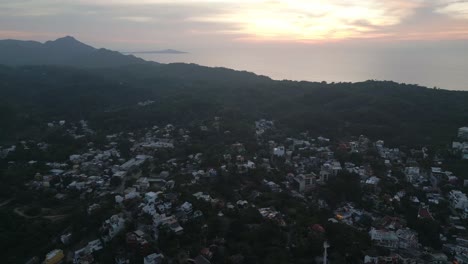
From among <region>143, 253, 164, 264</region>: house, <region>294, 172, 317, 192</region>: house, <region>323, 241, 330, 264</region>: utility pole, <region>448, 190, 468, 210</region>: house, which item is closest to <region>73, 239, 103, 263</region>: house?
<region>143, 253, 164, 264</region>: house

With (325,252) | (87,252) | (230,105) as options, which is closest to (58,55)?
(230,105)

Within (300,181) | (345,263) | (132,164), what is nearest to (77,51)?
(132,164)

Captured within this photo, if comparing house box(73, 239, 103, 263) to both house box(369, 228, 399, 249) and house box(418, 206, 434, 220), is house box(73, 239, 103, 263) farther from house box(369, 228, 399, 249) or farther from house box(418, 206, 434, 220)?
house box(418, 206, 434, 220)

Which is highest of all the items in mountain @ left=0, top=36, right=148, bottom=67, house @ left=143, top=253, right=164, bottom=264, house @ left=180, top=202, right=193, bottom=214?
mountain @ left=0, top=36, right=148, bottom=67

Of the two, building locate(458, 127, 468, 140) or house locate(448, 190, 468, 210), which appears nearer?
house locate(448, 190, 468, 210)

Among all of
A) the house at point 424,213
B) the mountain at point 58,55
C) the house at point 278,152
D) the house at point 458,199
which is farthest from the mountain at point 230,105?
the mountain at point 58,55

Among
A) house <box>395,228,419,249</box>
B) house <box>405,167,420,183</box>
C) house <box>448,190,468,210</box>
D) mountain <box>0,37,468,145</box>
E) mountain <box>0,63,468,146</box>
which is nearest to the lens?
house <box>395,228,419,249</box>

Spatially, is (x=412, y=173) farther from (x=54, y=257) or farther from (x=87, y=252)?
(x=54, y=257)
